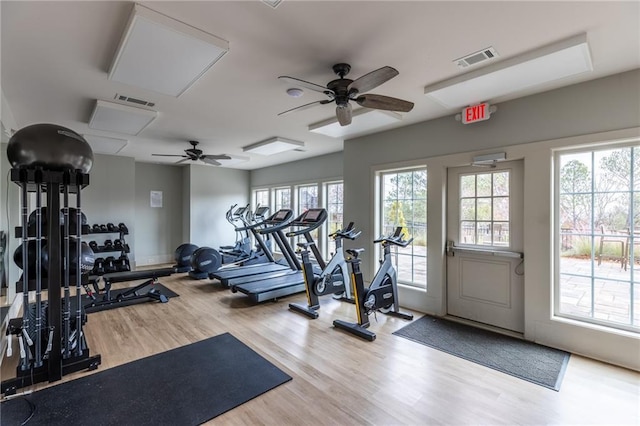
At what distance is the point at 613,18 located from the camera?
6.70ft

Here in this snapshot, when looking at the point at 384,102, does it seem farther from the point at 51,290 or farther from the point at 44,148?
the point at 51,290

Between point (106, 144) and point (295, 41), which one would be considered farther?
point (106, 144)

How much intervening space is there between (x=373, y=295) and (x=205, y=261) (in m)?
3.82

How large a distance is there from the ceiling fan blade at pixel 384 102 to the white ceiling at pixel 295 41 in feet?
0.93

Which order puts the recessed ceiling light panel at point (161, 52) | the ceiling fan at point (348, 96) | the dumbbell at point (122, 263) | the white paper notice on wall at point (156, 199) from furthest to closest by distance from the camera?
the white paper notice on wall at point (156, 199)
the dumbbell at point (122, 263)
the ceiling fan at point (348, 96)
the recessed ceiling light panel at point (161, 52)

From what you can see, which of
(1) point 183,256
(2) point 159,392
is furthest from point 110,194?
(2) point 159,392

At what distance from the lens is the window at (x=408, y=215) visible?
14.5 ft

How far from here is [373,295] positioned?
11.9 ft

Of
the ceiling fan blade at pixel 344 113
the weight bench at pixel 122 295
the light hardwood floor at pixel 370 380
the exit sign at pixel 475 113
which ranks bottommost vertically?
the light hardwood floor at pixel 370 380

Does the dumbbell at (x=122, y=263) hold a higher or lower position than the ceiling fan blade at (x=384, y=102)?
lower

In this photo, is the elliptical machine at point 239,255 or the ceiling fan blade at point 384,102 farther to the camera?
the elliptical machine at point 239,255

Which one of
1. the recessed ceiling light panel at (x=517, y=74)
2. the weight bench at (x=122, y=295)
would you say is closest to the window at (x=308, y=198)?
the weight bench at (x=122, y=295)

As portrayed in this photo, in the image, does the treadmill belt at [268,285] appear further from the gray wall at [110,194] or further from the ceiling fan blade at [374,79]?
the gray wall at [110,194]

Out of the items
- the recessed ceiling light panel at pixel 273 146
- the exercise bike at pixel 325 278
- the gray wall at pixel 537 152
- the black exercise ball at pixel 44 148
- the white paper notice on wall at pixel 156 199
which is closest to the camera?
the black exercise ball at pixel 44 148
